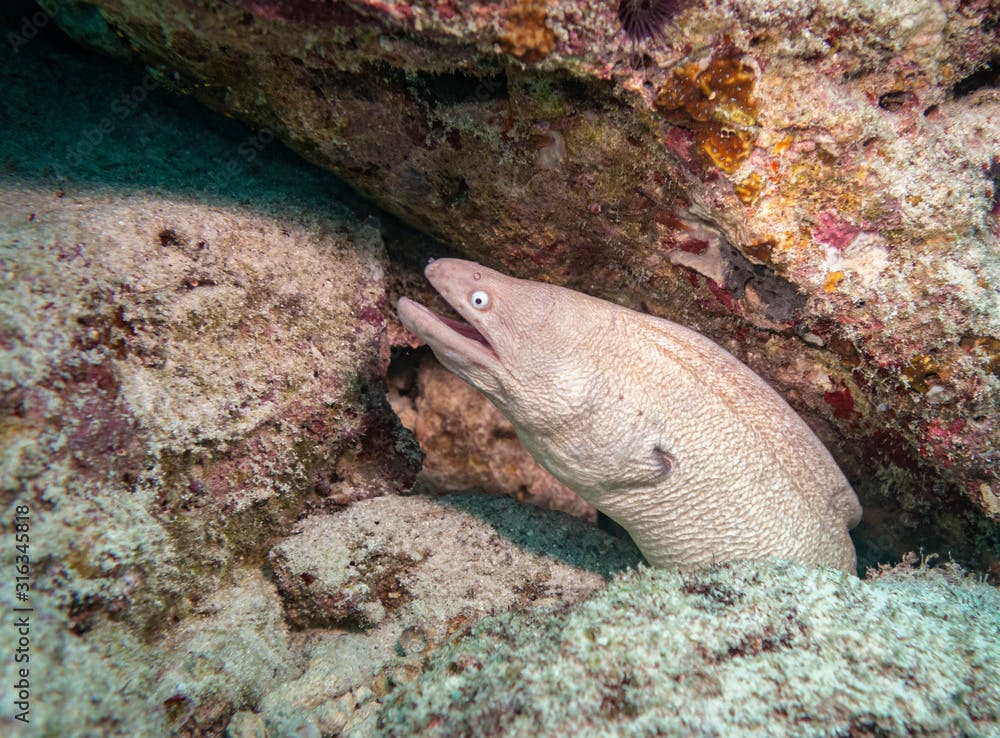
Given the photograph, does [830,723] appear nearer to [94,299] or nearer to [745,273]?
[745,273]

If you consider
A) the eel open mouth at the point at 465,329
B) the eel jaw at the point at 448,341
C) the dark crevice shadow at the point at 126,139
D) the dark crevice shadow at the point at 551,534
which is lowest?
the dark crevice shadow at the point at 551,534

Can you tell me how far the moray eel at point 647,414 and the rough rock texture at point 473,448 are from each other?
1.31 m

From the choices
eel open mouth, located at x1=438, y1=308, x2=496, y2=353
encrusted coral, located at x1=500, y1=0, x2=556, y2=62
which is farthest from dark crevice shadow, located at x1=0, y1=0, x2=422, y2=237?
encrusted coral, located at x1=500, y1=0, x2=556, y2=62

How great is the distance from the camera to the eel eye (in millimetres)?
2461

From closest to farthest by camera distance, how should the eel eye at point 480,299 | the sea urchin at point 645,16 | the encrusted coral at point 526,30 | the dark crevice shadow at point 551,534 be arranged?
the encrusted coral at point 526,30, the sea urchin at point 645,16, the eel eye at point 480,299, the dark crevice shadow at point 551,534

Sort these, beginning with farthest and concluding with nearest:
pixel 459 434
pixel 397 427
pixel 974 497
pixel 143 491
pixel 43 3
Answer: pixel 459 434, pixel 397 427, pixel 43 3, pixel 974 497, pixel 143 491

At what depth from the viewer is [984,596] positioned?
213 cm

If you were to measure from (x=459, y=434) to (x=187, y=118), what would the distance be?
2815mm

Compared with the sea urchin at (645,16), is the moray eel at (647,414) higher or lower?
lower

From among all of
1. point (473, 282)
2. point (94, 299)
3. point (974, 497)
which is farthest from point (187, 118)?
point (974, 497)

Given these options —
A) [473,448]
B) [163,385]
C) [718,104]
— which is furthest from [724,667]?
[473,448]

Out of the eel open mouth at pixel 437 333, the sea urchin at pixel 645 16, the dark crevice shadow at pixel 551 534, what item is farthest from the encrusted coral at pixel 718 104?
the dark crevice shadow at pixel 551 534

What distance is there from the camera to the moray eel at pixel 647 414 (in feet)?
8.10

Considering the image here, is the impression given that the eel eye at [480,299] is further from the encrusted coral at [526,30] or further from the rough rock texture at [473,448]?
the rough rock texture at [473,448]
